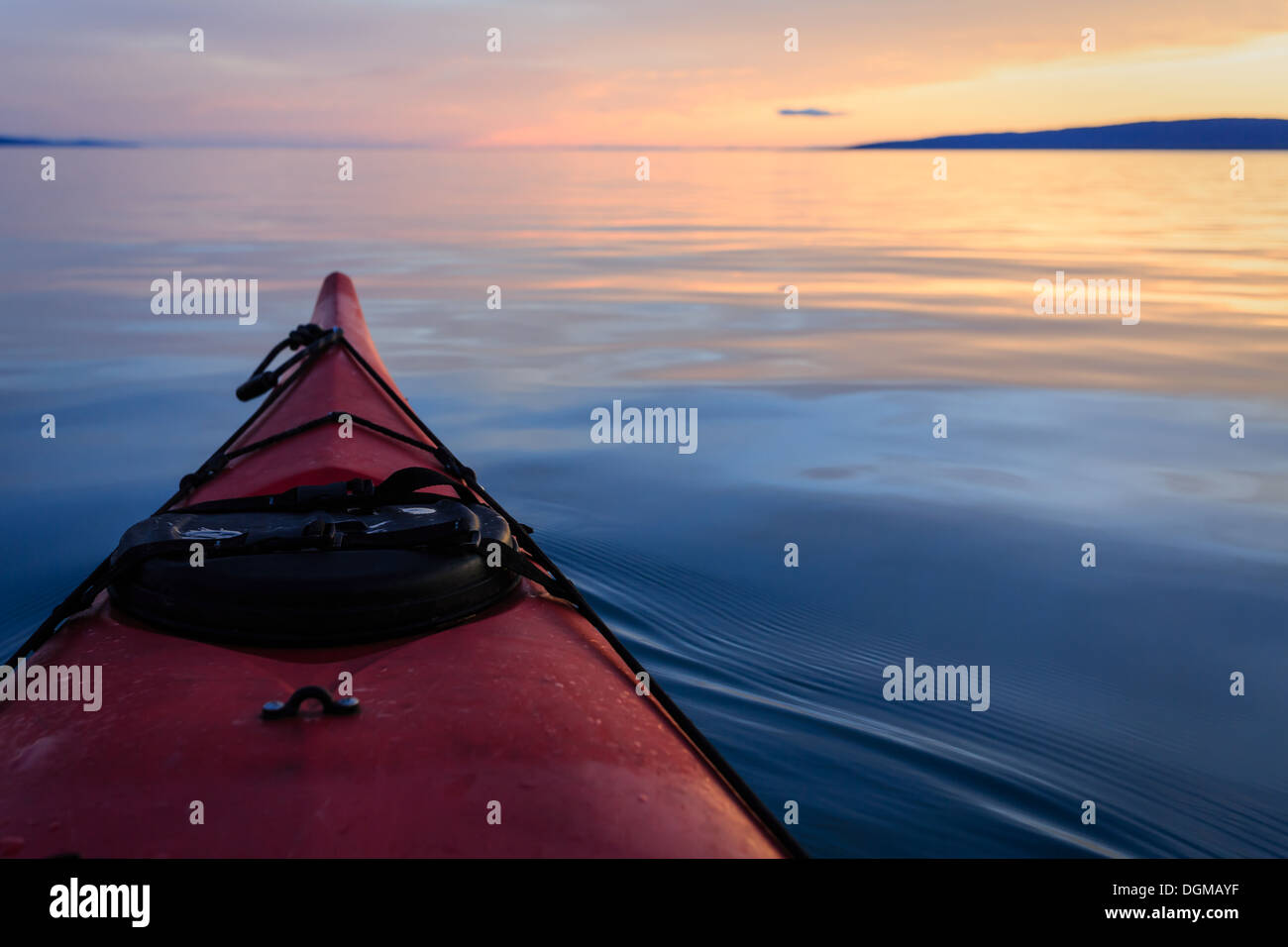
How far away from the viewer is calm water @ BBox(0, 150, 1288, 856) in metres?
2.71

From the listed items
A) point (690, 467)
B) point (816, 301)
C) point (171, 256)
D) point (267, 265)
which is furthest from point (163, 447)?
point (171, 256)

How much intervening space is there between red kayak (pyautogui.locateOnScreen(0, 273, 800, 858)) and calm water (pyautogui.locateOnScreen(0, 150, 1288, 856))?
109cm

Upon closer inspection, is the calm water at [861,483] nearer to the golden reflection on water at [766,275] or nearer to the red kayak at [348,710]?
the golden reflection on water at [766,275]

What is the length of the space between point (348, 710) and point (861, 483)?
409 centimetres

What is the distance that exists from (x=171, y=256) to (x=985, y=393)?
39.0 ft

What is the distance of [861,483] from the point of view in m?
5.18

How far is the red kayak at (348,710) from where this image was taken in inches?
48.8

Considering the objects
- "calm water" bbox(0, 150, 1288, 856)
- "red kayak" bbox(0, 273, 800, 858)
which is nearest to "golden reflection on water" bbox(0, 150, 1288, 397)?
"calm water" bbox(0, 150, 1288, 856)

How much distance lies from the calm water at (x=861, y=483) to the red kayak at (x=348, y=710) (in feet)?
3.56

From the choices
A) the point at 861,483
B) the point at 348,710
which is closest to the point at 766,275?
the point at 861,483

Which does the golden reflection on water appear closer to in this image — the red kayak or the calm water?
the calm water

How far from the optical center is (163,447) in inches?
232
